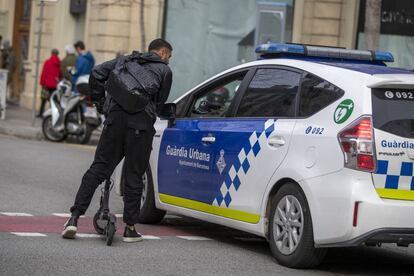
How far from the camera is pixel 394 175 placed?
23.9 feet

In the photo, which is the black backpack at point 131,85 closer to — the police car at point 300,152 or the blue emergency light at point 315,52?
the police car at point 300,152

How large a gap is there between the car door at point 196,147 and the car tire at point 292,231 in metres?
0.92

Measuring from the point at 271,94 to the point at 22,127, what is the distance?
13.9 metres

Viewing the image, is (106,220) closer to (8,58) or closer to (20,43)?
(8,58)

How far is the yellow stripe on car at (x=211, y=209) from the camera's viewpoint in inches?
323

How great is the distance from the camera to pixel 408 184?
732 centimetres

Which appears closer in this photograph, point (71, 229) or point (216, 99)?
point (71, 229)

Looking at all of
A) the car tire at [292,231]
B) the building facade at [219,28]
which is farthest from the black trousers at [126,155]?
the building facade at [219,28]

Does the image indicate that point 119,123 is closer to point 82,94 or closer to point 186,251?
point 186,251

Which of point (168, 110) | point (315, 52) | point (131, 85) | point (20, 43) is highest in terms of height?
point (20, 43)

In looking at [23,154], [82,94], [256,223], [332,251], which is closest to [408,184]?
[256,223]

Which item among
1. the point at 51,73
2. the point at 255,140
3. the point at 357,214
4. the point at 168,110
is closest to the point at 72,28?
the point at 51,73

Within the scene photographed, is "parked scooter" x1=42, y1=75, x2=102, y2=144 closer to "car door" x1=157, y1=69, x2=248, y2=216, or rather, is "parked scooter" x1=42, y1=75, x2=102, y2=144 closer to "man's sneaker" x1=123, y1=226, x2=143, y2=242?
"car door" x1=157, y1=69, x2=248, y2=216

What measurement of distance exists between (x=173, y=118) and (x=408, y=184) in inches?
106
